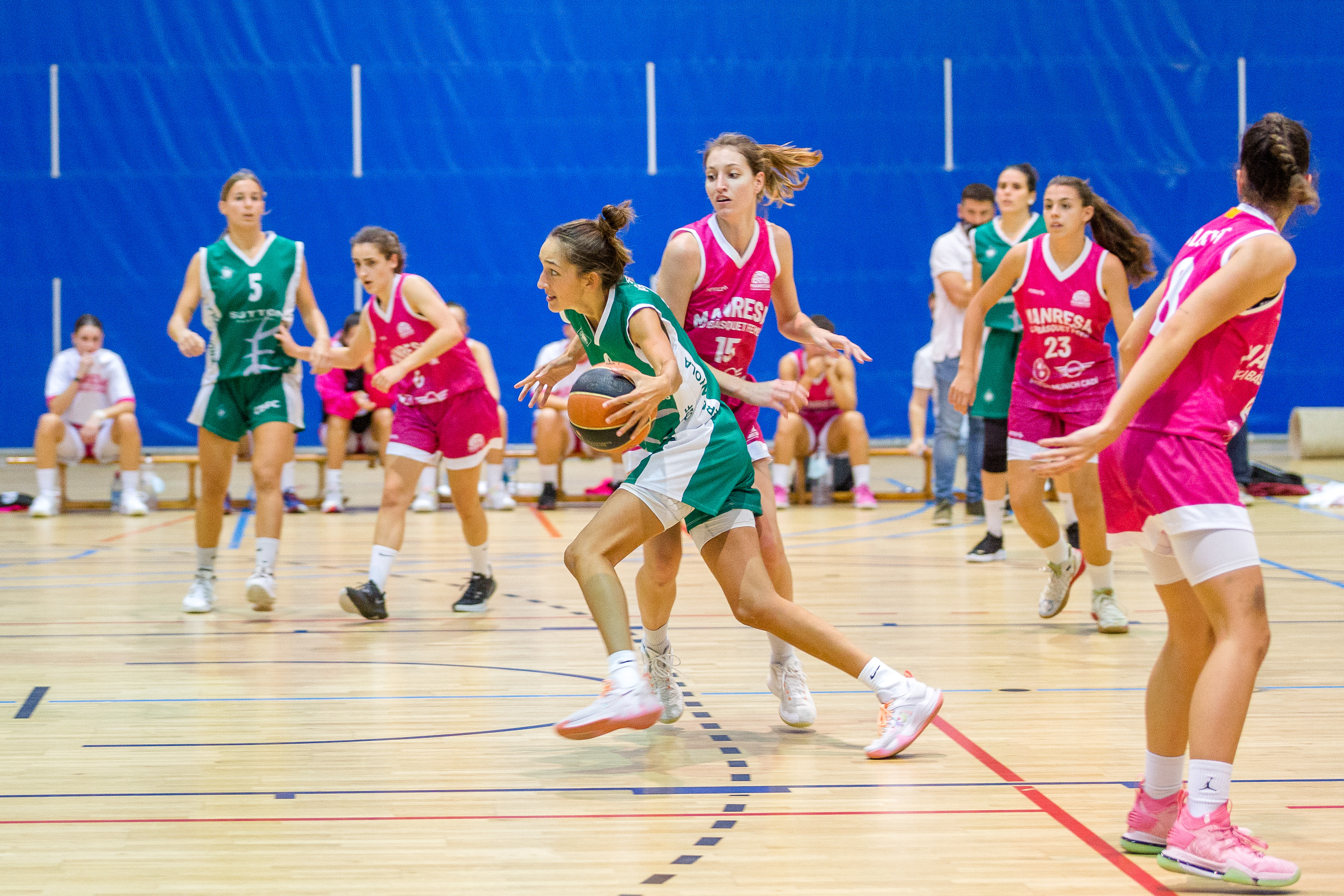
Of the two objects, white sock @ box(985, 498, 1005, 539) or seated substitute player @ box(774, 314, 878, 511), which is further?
seated substitute player @ box(774, 314, 878, 511)

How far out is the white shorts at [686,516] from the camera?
11.1 ft

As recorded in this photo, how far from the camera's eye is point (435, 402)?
5.69 meters

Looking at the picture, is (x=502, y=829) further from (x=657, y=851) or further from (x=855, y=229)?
(x=855, y=229)

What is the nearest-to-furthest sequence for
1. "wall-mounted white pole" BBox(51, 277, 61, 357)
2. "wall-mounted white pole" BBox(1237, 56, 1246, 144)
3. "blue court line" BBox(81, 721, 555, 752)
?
"blue court line" BBox(81, 721, 555, 752) → "wall-mounted white pole" BBox(51, 277, 61, 357) → "wall-mounted white pole" BBox(1237, 56, 1246, 144)

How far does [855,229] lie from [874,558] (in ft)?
18.8

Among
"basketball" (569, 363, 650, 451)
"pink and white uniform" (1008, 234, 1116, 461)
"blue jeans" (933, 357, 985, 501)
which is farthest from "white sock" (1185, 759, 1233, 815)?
"blue jeans" (933, 357, 985, 501)

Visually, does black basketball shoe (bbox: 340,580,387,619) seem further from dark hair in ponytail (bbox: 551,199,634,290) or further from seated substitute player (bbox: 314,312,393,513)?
seated substitute player (bbox: 314,312,393,513)

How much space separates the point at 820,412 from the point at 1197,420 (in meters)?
7.35

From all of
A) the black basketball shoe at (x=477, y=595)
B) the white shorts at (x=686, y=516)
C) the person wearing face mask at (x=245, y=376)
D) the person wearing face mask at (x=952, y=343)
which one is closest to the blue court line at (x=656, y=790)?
the white shorts at (x=686, y=516)

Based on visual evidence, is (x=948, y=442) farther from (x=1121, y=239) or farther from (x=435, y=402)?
(x=435, y=402)

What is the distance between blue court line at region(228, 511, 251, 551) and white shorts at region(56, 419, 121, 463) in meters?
1.05

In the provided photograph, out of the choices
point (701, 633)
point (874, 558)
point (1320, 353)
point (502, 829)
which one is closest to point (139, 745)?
point (502, 829)

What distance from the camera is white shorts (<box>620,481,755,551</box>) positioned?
3.39m

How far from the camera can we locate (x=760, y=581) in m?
3.44
